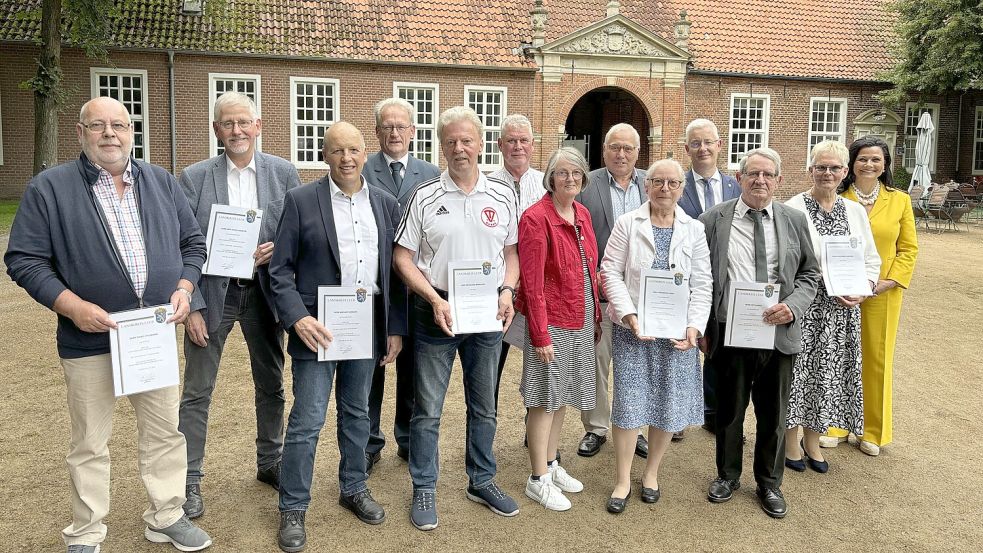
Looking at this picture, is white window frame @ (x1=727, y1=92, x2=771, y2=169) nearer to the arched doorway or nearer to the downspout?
the arched doorway

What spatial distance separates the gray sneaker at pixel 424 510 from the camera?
159 inches

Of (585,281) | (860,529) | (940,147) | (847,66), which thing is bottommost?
(860,529)

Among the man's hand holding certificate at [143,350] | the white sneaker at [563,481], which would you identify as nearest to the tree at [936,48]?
the white sneaker at [563,481]

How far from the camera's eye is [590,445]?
17.1ft

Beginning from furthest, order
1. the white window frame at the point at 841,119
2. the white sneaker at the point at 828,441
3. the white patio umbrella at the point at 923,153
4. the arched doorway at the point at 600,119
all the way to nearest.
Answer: the white window frame at the point at 841,119, the arched doorway at the point at 600,119, the white patio umbrella at the point at 923,153, the white sneaker at the point at 828,441

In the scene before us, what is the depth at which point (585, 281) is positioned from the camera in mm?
4371

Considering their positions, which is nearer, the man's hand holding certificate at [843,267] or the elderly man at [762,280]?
the elderly man at [762,280]

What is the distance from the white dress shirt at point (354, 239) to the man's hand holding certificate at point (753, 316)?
6.76 ft

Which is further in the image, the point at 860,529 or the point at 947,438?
the point at 947,438

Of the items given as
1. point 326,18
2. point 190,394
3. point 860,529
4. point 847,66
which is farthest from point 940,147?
point 190,394

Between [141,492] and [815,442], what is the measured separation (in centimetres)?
426

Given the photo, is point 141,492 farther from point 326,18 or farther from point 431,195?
point 326,18

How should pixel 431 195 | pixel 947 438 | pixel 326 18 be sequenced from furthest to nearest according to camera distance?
1. pixel 326 18
2. pixel 947 438
3. pixel 431 195

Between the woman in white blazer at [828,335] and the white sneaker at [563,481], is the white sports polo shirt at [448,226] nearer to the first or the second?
the white sneaker at [563,481]
